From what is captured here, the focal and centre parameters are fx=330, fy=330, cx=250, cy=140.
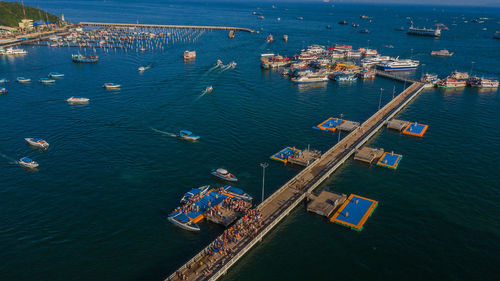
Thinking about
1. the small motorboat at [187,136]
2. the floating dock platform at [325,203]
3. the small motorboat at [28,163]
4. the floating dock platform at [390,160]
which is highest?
the small motorboat at [187,136]

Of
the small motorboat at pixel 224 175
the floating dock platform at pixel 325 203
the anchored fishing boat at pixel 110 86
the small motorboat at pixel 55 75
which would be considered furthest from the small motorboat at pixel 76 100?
the floating dock platform at pixel 325 203

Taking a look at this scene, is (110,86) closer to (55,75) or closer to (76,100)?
(76,100)

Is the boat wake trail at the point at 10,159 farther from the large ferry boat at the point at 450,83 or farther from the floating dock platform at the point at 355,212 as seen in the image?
the large ferry boat at the point at 450,83

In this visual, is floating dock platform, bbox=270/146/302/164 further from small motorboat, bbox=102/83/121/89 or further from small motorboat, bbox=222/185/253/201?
small motorboat, bbox=102/83/121/89

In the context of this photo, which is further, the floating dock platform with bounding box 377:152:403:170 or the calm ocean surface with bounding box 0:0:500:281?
the floating dock platform with bounding box 377:152:403:170

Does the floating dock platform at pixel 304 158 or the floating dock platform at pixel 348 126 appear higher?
the floating dock platform at pixel 348 126

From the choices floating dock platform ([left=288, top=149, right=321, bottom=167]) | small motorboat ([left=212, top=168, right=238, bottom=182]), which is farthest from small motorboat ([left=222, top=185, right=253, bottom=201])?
floating dock platform ([left=288, top=149, right=321, bottom=167])

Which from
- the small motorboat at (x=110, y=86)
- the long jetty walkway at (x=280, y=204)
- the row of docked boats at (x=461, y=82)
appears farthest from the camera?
the row of docked boats at (x=461, y=82)

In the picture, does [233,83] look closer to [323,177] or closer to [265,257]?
[323,177]
